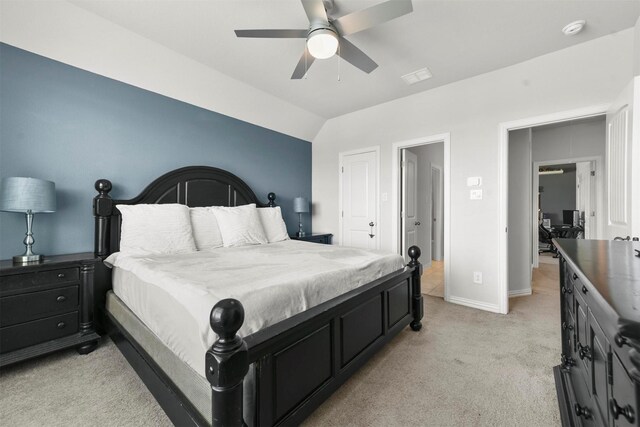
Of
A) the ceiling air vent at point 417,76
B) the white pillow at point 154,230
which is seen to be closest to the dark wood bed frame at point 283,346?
the white pillow at point 154,230

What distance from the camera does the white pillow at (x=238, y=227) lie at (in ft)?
9.84

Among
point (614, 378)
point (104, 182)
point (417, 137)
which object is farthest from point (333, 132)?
point (614, 378)

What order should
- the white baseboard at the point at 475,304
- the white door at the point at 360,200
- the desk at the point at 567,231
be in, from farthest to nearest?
1. the desk at the point at 567,231
2. the white door at the point at 360,200
3. the white baseboard at the point at 475,304

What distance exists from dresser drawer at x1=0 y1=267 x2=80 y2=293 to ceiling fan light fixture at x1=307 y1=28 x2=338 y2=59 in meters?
2.51

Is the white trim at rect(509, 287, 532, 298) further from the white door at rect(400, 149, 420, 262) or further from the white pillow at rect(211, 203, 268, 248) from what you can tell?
the white pillow at rect(211, 203, 268, 248)

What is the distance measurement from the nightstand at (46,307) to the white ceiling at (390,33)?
2.10 metres

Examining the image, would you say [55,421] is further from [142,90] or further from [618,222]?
[618,222]

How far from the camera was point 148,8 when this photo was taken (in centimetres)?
219

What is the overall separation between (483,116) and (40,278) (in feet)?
14.7

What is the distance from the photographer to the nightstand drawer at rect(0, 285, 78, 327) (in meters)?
1.86

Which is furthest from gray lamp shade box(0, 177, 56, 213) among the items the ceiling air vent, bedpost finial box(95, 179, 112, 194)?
the ceiling air vent

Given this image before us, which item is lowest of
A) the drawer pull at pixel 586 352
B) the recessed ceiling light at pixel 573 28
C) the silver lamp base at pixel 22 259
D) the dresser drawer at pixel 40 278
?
the drawer pull at pixel 586 352

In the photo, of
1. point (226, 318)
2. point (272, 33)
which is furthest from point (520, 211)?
point (226, 318)

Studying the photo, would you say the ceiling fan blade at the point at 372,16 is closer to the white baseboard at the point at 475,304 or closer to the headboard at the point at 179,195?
the headboard at the point at 179,195
